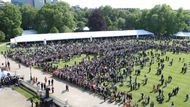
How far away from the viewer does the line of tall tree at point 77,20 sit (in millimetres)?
78562

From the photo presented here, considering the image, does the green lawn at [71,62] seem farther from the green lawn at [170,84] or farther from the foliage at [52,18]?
the foliage at [52,18]

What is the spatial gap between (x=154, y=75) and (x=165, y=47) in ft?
71.4

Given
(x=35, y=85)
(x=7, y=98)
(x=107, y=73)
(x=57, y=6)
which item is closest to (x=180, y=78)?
(x=107, y=73)

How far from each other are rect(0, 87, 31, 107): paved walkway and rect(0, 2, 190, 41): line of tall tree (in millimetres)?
43760

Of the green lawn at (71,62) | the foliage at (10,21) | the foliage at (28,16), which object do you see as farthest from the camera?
the foliage at (28,16)

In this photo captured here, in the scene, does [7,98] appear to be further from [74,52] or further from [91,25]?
[91,25]

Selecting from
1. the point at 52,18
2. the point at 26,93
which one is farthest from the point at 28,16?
the point at 26,93

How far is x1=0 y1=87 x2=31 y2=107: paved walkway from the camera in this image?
28969 mm

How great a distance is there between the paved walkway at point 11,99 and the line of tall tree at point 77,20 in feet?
144

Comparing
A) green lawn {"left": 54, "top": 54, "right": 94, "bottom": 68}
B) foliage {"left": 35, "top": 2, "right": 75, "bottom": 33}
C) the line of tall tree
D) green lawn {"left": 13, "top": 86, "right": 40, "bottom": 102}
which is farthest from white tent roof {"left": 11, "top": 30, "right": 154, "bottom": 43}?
green lawn {"left": 13, "top": 86, "right": 40, "bottom": 102}

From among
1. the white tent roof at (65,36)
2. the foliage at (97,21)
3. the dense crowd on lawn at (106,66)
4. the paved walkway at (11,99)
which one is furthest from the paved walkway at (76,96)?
the foliage at (97,21)

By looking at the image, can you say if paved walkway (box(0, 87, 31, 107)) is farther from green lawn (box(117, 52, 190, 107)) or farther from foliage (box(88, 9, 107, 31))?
foliage (box(88, 9, 107, 31))

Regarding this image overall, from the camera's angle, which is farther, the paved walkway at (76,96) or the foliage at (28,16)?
the foliage at (28,16)

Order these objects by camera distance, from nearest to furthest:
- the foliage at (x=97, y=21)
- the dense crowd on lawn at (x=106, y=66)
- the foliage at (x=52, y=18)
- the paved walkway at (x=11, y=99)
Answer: the paved walkway at (x=11, y=99) → the dense crowd on lawn at (x=106, y=66) → the foliage at (x=52, y=18) → the foliage at (x=97, y=21)
